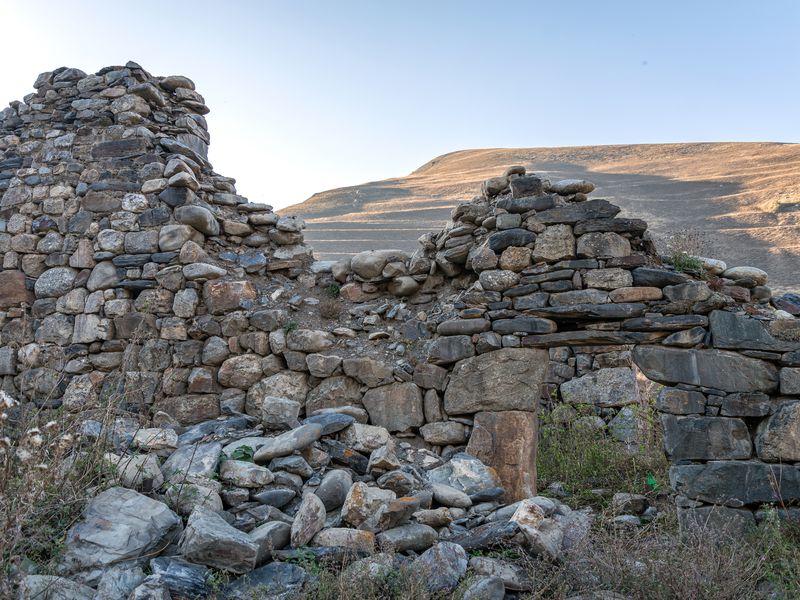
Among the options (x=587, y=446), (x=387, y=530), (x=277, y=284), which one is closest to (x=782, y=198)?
(x=587, y=446)

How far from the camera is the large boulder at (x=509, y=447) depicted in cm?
480

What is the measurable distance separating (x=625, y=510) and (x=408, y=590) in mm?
2408

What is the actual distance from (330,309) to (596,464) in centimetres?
282

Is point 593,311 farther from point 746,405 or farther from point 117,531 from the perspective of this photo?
point 117,531

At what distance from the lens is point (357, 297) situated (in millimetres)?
5926

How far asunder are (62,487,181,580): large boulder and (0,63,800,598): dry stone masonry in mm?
11

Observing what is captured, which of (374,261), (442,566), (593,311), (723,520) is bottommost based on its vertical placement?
(723,520)

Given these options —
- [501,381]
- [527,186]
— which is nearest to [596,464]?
[501,381]

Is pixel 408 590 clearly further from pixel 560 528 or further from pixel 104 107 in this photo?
pixel 104 107

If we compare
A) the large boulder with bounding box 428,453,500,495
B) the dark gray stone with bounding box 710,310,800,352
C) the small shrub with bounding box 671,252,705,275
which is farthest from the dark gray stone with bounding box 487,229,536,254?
the large boulder with bounding box 428,453,500,495

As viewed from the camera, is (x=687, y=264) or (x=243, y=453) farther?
(x=687, y=264)

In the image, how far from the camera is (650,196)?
23875 mm

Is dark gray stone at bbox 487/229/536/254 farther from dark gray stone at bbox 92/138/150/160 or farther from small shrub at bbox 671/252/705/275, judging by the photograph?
dark gray stone at bbox 92/138/150/160

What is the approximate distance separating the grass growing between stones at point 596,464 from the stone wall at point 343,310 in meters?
0.73
